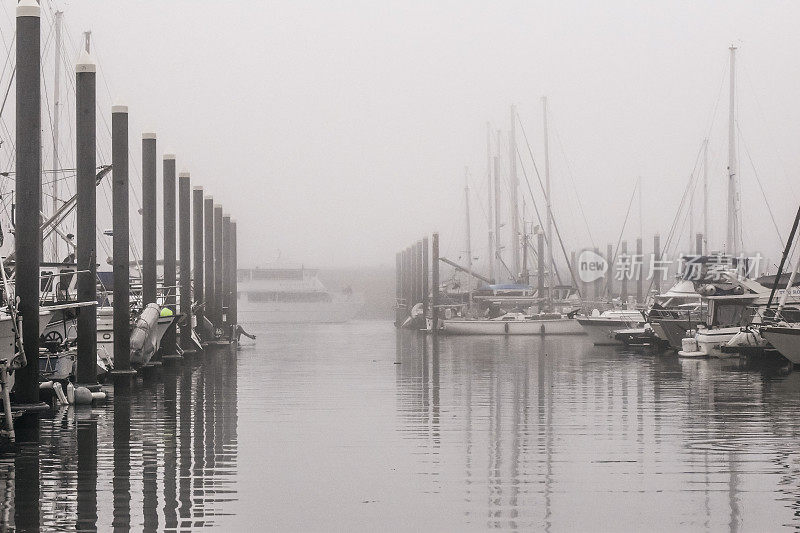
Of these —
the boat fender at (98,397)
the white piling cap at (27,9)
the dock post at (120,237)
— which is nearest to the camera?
the white piling cap at (27,9)

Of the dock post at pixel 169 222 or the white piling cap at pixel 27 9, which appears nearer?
the white piling cap at pixel 27 9

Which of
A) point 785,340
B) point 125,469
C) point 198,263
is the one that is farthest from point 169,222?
point 125,469

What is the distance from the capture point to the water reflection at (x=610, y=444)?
9.34 m

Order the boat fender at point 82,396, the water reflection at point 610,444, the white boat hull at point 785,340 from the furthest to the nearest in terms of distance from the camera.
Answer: the white boat hull at point 785,340, the boat fender at point 82,396, the water reflection at point 610,444

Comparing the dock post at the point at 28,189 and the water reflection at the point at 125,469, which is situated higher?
the dock post at the point at 28,189

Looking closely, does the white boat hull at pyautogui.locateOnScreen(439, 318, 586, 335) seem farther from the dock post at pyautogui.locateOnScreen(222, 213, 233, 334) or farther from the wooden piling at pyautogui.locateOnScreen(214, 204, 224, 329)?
the wooden piling at pyautogui.locateOnScreen(214, 204, 224, 329)

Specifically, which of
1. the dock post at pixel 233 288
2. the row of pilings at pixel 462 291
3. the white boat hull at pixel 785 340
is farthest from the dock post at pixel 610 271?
the white boat hull at pixel 785 340

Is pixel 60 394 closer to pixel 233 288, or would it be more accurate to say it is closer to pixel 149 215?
pixel 149 215

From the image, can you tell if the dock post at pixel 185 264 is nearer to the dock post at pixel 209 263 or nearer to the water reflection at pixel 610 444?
the dock post at pixel 209 263

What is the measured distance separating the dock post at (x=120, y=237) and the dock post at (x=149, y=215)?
5.11 meters

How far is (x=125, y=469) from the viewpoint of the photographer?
11445 millimetres

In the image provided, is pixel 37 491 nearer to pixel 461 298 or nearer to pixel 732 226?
pixel 732 226

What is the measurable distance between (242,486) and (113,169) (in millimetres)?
12734

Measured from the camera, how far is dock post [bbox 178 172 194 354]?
33938mm
